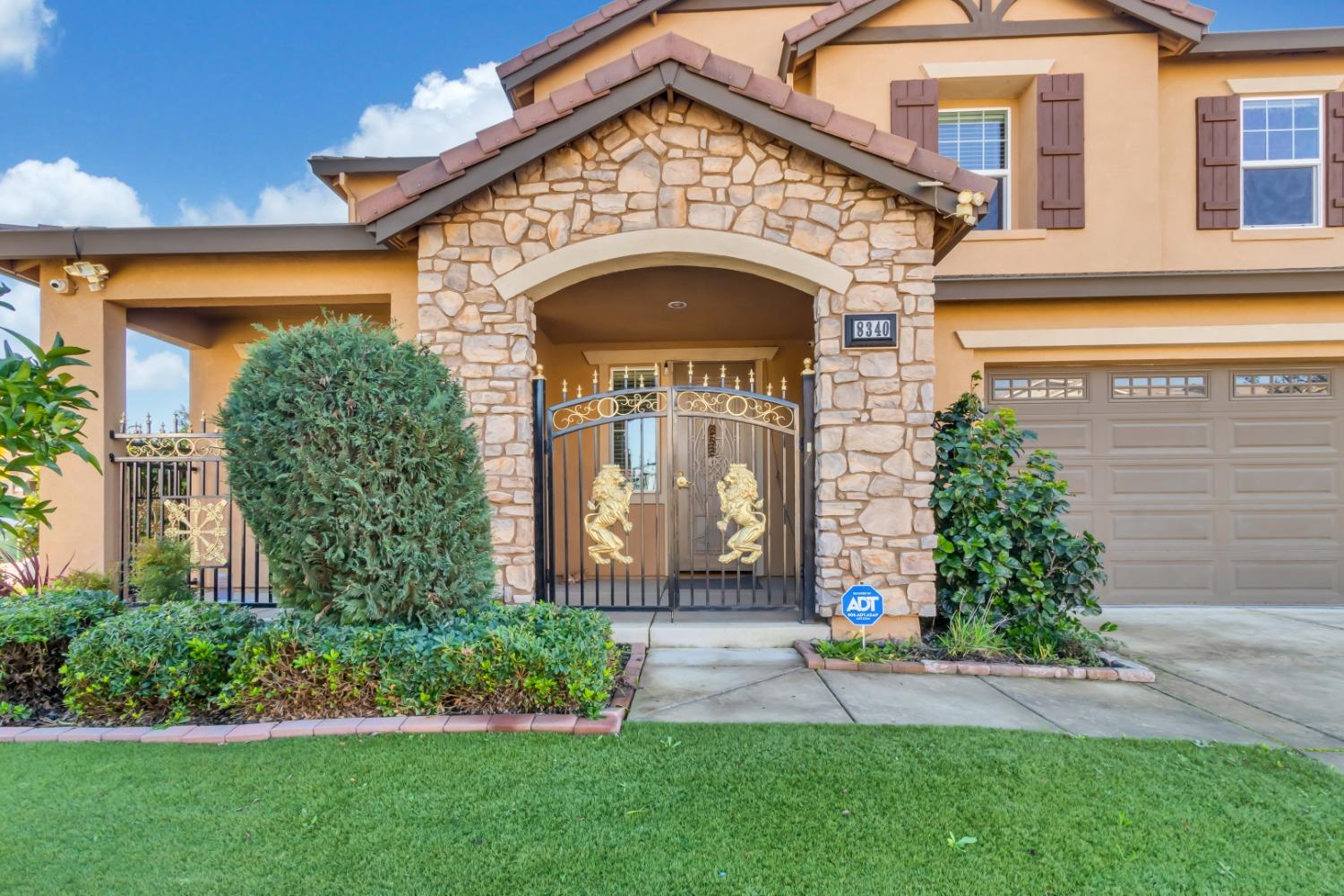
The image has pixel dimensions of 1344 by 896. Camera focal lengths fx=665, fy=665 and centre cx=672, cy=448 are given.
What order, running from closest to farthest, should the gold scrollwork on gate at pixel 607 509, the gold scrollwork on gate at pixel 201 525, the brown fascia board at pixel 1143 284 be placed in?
the gold scrollwork on gate at pixel 607 509, the gold scrollwork on gate at pixel 201 525, the brown fascia board at pixel 1143 284

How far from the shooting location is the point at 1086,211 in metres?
7.32

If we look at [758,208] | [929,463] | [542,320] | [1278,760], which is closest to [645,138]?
[758,208]

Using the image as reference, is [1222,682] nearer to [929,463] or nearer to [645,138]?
[929,463]

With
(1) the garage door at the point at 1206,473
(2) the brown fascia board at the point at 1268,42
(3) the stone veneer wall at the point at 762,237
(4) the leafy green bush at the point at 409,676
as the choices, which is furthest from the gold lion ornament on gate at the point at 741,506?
(2) the brown fascia board at the point at 1268,42

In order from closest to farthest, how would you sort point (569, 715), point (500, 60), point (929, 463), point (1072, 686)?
point (569, 715) < point (1072, 686) < point (929, 463) < point (500, 60)

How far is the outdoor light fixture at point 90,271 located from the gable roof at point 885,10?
7.29 m

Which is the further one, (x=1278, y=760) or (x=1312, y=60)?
(x=1312, y=60)

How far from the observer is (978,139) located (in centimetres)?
780

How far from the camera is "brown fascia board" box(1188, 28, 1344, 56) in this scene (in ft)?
23.8

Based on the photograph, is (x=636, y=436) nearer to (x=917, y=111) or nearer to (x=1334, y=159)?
(x=917, y=111)

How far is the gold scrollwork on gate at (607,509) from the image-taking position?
6137 mm

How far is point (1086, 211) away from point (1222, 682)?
5.03 metres

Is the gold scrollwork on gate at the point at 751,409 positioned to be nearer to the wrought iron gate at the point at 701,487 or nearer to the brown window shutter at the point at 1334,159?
the wrought iron gate at the point at 701,487

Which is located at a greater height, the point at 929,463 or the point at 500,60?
the point at 500,60
